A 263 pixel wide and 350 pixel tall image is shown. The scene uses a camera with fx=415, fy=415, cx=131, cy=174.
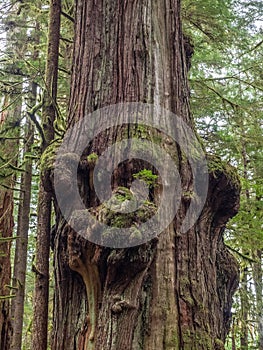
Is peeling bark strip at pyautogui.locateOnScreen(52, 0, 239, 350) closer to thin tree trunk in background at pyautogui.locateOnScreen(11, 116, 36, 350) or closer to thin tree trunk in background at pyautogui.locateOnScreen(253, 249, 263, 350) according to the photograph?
thin tree trunk in background at pyautogui.locateOnScreen(11, 116, 36, 350)

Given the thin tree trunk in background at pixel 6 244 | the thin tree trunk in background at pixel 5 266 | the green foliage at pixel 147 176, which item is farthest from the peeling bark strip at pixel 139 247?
the thin tree trunk in background at pixel 5 266

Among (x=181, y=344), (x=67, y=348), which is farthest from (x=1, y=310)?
(x=181, y=344)

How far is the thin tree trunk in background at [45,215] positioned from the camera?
3.66 meters

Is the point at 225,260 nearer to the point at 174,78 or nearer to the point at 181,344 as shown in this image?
the point at 181,344

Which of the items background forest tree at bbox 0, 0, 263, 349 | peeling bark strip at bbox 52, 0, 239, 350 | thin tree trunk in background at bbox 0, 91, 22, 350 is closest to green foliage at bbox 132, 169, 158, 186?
peeling bark strip at bbox 52, 0, 239, 350

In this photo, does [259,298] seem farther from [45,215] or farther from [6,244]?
[45,215]

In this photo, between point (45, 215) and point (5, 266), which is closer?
point (45, 215)

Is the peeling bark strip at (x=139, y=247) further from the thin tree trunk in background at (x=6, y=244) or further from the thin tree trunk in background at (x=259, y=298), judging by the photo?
the thin tree trunk in background at (x=259, y=298)

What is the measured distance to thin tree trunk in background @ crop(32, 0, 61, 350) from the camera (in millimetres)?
3660

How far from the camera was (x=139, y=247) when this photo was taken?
247 centimetres

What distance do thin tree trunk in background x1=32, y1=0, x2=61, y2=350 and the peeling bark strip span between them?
0.66 m

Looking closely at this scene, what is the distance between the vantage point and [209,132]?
8.81 metres

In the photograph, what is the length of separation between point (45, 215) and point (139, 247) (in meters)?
1.68

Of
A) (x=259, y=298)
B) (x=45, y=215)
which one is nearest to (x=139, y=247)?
(x=45, y=215)
